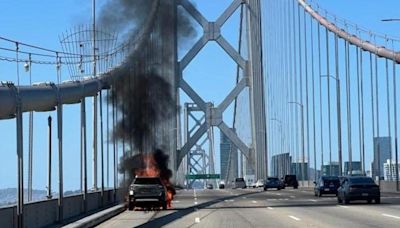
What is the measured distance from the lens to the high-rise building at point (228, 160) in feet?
468

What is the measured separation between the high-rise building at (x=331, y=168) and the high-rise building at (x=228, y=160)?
41.0 metres

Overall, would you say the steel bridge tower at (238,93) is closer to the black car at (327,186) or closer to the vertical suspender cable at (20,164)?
the black car at (327,186)

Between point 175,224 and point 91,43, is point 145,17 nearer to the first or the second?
point 91,43

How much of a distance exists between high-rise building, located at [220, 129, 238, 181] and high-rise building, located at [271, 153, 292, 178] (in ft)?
49.3

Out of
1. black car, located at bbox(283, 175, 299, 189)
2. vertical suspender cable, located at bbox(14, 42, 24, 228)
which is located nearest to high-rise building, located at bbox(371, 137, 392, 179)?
black car, located at bbox(283, 175, 299, 189)

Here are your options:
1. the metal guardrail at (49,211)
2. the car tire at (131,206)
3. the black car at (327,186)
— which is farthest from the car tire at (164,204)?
the black car at (327,186)

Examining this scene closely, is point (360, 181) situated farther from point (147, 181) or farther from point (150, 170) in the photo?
point (150, 170)

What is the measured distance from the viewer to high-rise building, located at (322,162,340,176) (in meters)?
84.4

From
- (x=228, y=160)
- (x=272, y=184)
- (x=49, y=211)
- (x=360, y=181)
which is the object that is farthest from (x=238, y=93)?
(x=49, y=211)

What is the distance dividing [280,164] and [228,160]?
38965 mm

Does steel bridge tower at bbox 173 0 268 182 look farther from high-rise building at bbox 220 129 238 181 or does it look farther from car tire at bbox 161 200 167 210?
car tire at bbox 161 200 167 210

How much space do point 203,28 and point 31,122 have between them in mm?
75740

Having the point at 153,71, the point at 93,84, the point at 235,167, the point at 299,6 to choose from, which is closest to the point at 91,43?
the point at 93,84

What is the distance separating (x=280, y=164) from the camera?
114 m
